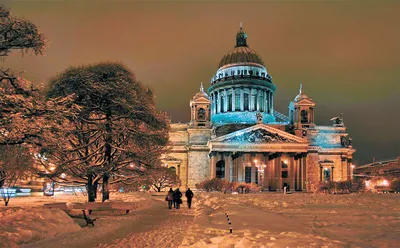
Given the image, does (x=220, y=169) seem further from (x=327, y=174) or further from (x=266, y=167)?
(x=327, y=174)

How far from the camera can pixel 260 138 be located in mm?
63688

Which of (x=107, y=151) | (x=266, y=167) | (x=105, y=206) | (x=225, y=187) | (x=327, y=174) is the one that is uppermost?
(x=266, y=167)

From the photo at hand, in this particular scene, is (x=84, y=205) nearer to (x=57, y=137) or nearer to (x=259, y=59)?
(x=57, y=137)

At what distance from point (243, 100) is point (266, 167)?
23.2 meters

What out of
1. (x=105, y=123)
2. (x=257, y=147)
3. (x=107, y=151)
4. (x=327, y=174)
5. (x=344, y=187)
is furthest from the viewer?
(x=327, y=174)

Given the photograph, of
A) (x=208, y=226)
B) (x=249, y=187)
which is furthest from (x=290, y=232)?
(x=249, y=187)

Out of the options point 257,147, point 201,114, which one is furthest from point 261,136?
point 201,114

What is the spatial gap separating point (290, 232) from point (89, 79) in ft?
51.9

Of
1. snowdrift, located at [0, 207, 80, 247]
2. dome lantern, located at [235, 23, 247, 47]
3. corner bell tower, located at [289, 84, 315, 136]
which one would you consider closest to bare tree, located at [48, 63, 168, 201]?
snowdrift, located at [0, 207, 80, 247]

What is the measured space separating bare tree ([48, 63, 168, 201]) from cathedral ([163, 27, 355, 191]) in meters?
38.5

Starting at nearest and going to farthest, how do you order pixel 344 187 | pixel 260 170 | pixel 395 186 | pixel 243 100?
pixel 344 187 → pixel 395 186 → pixel 260 170 → pixel 243 100

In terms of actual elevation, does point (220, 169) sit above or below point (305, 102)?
below

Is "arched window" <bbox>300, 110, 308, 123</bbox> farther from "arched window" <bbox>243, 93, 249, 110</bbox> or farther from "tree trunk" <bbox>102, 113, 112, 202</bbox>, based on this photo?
"tree trunk" <bbox>102, 113, 112, 202</bbox>

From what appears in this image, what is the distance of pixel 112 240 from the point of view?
1241 cm
